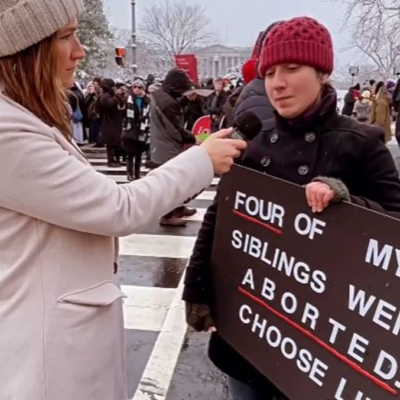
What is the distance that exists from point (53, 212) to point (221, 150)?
1.76 feet

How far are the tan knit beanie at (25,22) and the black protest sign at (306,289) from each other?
2.43 ft

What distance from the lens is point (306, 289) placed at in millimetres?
1713

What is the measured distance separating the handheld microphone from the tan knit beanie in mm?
645

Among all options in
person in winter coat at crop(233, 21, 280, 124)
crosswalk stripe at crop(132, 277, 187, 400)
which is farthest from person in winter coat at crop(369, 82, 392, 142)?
person in winter coat at crop(233, 21, 280, 124)

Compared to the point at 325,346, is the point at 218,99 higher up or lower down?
lower down

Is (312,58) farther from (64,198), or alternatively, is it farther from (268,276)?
(64,198)

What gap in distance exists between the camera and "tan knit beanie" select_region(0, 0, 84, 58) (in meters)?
1.48

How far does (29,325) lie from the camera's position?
159 cm

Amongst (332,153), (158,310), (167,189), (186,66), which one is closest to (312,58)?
(332,153)

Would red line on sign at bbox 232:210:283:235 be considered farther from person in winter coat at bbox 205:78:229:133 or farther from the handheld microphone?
person in winter coat at bbox 205:78:229:133

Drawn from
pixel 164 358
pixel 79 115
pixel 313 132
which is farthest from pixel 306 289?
pixel 79 115

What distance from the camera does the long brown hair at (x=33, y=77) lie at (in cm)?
153

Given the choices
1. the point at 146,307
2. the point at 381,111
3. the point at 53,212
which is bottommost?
the point at 146,307

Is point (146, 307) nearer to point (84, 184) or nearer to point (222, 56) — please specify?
point (84, 184)
